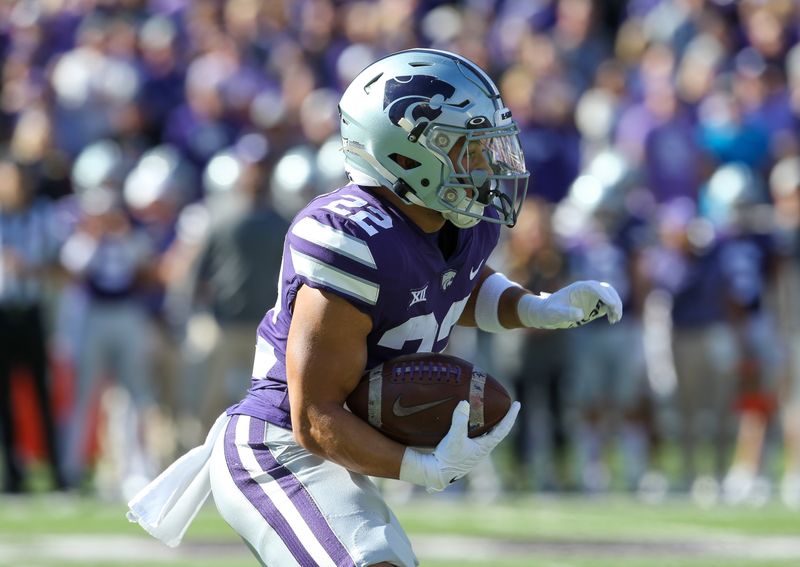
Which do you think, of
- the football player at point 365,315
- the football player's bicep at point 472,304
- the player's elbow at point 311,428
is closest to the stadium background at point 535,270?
the football player's bicep at point 472,304

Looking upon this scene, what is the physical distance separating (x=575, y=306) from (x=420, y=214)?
510 millimetres

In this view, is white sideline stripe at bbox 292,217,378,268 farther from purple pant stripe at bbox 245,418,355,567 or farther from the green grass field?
the green grass field

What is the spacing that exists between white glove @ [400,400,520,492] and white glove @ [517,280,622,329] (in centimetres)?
59

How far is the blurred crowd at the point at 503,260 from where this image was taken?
820 cm

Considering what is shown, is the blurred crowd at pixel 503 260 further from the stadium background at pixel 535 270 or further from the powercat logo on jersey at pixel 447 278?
the powercat logo on jersey at pixel 447 278

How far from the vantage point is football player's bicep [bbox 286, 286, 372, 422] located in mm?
3096

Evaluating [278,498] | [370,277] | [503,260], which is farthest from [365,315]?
[503,260]

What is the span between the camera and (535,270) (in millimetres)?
8203

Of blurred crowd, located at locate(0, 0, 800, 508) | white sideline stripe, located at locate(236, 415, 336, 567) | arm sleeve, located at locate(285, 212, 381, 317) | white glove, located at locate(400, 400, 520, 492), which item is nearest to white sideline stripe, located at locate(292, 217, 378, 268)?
arm sleeve, located at locate(285, 212, 381, 317)

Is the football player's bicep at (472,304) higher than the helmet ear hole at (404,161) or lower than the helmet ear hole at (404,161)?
lower

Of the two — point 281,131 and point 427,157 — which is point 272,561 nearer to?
point 427,157

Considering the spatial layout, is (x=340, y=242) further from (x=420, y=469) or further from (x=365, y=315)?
(x=420, y=469)

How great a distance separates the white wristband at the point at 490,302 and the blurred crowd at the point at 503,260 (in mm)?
4113

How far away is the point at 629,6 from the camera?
1220 centimetres
